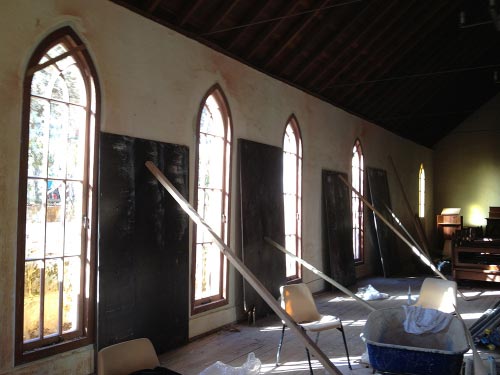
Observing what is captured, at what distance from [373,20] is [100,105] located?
489 centimetres

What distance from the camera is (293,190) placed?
830cm

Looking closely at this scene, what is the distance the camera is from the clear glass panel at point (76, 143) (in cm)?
451

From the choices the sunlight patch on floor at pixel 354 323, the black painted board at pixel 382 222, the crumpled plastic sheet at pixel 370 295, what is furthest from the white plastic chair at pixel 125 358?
the black painted board at pixel 382 222

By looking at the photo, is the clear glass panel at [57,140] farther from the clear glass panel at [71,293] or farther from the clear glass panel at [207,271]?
the clear glass panel at [207,271]

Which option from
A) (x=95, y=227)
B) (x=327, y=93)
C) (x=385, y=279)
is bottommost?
(x=385, y=279)

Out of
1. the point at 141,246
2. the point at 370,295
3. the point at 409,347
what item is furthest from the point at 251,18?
the point at 370,295

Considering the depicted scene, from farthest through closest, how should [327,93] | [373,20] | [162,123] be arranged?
[327,93] < [373,20] < [162,123]

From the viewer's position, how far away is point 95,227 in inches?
181

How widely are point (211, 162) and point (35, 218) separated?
2.63 metres

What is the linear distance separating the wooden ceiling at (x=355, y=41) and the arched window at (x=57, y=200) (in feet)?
3.66

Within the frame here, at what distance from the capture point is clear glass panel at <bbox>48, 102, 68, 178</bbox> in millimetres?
4336

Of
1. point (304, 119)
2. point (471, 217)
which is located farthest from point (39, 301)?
point (471, 217)

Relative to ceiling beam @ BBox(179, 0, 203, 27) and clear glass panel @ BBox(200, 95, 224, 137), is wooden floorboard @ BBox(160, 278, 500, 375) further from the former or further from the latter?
ceiling beam @ BBox(179, 0, 203, 27)

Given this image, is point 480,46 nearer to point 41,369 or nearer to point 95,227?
point 95,227
